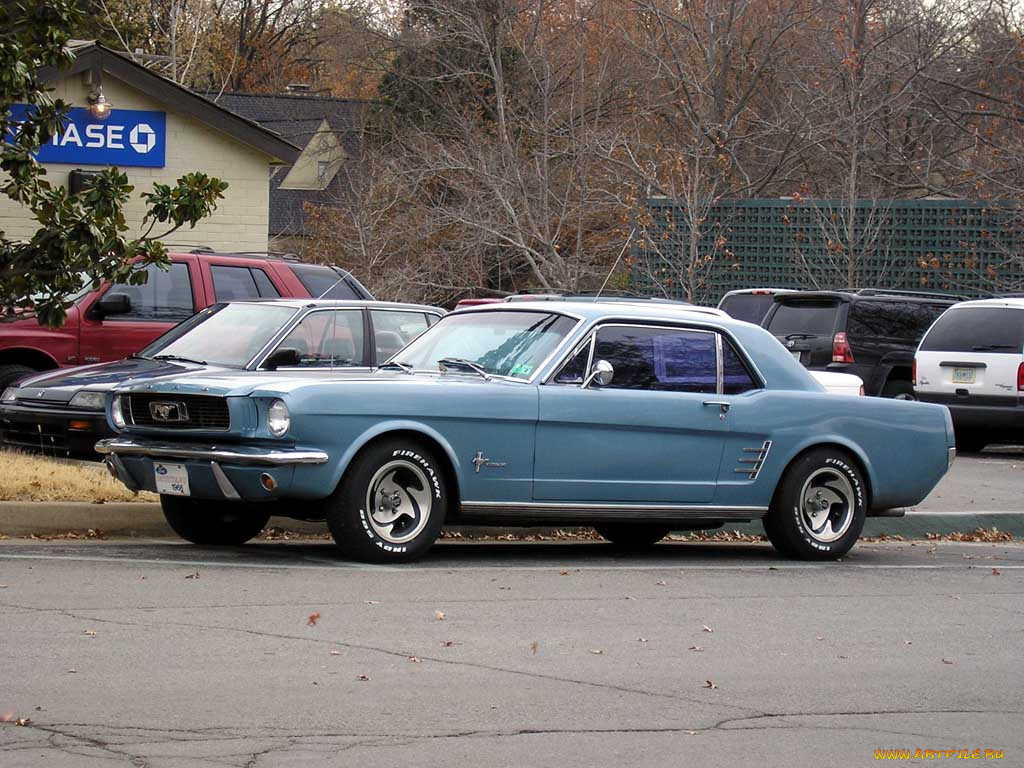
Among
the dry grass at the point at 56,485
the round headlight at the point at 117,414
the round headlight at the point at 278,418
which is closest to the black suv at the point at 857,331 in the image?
the dry grass at the point at 56,485

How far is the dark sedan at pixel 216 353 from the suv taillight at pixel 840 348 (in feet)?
27.7

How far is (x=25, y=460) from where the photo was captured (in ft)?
39.8

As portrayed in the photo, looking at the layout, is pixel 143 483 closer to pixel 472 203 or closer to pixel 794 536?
pixel 794 536

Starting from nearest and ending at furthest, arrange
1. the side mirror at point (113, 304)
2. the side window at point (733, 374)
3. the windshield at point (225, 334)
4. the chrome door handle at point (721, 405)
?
the chrome door handle at point (721, 405)
the side window at point (733, 374)
the windshield at point (225, 334)
the side mirror at point (113, 304)

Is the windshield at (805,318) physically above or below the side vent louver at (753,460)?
above

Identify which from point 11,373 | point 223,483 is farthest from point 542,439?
point 11,373

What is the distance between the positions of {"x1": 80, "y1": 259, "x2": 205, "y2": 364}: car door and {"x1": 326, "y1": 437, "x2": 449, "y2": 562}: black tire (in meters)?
5.92

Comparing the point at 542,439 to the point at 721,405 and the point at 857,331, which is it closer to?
the point at 721,405

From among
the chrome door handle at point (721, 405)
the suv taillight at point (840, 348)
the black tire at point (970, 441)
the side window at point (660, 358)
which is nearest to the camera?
the side window at point (660, 358)

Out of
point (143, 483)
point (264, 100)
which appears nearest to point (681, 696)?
point (143, 483)

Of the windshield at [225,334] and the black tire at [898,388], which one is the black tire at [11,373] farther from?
the black tire at [898,388]

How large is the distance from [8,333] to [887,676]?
9855 mm

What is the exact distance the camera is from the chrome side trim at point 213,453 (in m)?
8.91

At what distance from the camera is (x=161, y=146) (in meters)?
23.1
